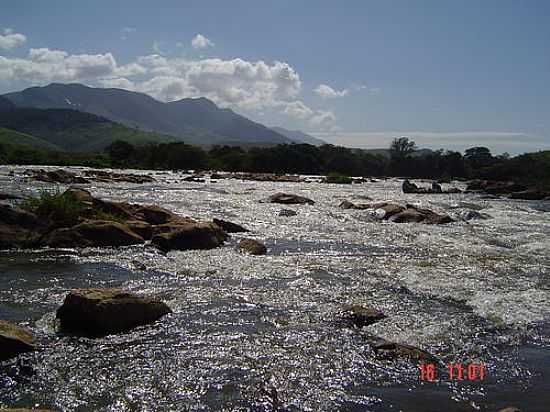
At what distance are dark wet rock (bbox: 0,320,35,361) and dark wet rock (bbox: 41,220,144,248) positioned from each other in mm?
9080

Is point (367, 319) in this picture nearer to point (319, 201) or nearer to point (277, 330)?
point (277, 330)

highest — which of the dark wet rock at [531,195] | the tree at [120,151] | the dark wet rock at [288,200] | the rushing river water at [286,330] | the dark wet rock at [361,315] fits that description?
the tree at [120,151]

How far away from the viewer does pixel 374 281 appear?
1366 centimetres

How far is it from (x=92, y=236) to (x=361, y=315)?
36.2 ft

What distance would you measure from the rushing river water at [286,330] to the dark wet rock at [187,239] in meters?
0.82

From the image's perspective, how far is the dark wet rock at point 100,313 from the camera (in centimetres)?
888

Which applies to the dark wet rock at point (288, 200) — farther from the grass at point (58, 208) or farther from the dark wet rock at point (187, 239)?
the grass at point (58, 208)

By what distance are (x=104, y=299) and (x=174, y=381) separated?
2.66 metres

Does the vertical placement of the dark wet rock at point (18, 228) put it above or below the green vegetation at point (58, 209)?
below

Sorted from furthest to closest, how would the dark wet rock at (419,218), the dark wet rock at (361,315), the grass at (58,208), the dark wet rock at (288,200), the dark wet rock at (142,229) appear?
the dark wet rock at (288,200) → the dark wet rock at (419,218) → the dark wet rock at (142,229) → the grass at (58,208) → the dark wet rock at (361,315)

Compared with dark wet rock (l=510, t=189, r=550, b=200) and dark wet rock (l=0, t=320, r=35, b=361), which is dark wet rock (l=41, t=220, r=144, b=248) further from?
dark wet rock (l=510, t=189, r=550, b=200)

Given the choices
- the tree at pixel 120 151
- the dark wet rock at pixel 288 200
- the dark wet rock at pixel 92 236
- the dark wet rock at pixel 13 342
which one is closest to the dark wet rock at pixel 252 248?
the dark wet rock at pixel 92 236

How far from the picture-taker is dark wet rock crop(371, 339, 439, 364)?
26.4ft

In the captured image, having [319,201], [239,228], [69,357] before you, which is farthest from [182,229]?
[319,201]
